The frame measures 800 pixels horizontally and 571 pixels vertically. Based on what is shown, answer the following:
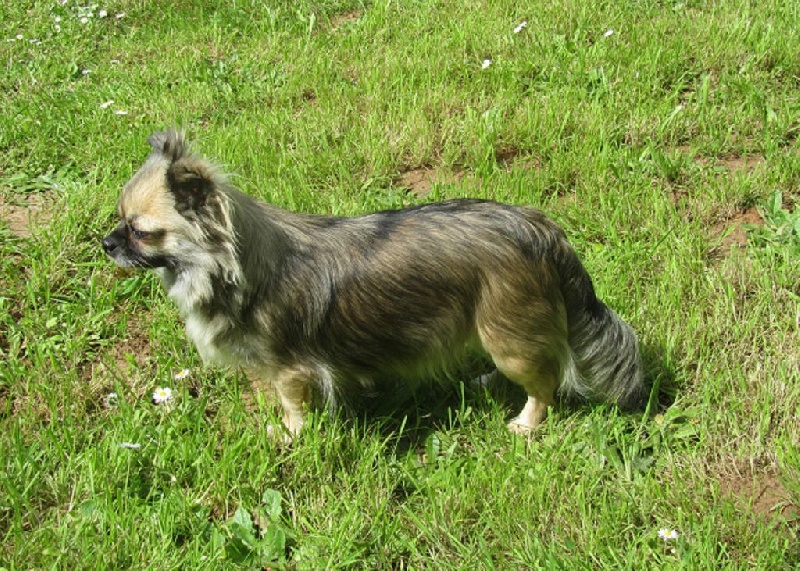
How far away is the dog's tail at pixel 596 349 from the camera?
339 cm

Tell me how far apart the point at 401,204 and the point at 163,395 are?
1923mm

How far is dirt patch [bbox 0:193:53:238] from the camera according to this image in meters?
4.63

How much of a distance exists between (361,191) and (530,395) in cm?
189

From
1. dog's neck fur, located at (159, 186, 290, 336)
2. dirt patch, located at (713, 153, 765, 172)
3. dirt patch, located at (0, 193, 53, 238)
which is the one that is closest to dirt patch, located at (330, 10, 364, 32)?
dirt patch, located at (0, 193, 53, 238)

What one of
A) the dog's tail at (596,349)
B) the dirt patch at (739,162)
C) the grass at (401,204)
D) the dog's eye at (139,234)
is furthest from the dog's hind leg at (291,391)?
the dirt patch at (739,162)

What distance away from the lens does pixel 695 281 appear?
A: 4.11 m

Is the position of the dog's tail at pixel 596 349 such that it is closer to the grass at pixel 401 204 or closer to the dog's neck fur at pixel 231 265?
the grass at pixel 401 204

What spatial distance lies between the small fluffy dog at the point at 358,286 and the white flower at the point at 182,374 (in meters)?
0.41

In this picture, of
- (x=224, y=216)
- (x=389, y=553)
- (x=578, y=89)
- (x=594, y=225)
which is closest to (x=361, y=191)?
(x=594, y=225)

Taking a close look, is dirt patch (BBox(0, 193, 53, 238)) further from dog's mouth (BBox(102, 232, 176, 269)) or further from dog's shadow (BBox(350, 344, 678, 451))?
dog's shadow (BBox(350, 344, 678, 451))

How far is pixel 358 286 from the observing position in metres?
3.21

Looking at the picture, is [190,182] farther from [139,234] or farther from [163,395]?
[163,395]

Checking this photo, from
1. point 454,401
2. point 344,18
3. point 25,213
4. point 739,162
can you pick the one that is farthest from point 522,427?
point 344,18

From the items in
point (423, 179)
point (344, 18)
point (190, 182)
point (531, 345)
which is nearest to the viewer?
point (190, 182)
